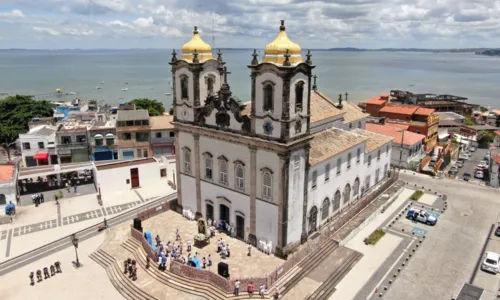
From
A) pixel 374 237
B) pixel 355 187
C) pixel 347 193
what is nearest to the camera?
pixel 374 237

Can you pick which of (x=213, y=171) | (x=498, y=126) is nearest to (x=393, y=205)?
(x=213, y=171)

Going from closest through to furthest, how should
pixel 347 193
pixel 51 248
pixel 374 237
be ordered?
pixel 51 248 < pixel 374 237 < pixel 347 193

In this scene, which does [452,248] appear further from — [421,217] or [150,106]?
[150,106]

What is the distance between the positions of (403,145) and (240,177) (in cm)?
2811

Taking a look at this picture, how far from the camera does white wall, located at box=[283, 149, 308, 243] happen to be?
24844mm

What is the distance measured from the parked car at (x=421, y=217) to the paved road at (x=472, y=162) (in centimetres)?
1538

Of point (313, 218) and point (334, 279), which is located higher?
point (313, 218)

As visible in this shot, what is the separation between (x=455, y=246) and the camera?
1157 inches

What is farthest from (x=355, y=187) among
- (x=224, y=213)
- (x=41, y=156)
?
(x=41, y=156)

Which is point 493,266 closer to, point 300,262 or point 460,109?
point 300,262

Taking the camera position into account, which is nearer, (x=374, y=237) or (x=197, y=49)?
(x=197, y=49)

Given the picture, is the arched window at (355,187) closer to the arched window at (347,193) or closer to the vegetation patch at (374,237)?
the arched window at (347,193)

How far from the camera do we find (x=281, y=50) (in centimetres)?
2339

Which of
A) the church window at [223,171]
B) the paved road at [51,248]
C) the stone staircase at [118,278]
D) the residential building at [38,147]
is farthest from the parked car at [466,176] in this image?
the residential building at [38,147]
